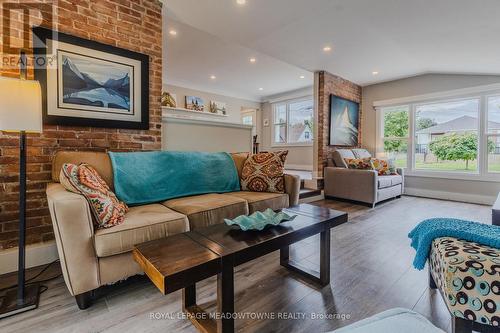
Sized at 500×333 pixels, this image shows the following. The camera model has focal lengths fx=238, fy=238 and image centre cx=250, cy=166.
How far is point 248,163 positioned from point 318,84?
293 centimetres

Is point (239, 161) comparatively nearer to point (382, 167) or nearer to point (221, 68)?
point (221, 68)

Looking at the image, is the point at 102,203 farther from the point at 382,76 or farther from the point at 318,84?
the point at 382,76

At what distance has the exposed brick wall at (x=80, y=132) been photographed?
76.2 inches

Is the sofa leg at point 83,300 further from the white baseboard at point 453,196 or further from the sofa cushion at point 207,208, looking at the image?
the white baseboard at point 453,196

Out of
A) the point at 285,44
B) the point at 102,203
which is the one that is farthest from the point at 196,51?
the point at 102,203

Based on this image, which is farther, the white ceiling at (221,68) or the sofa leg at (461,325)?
the white ceiling at (221,68)

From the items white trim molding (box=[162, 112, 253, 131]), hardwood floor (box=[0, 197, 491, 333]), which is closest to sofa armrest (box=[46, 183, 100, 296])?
hardwood floor (box=[0, 197, 491, 333])

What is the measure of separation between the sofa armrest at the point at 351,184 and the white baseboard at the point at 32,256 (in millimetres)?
4204

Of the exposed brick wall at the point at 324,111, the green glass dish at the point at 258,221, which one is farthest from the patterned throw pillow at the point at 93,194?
the exposed brick wall at the point at 324,111

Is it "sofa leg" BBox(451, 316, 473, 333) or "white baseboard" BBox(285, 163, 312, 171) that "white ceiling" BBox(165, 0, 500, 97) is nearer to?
"white baseboard" BBox(285, 163, 312, 171)

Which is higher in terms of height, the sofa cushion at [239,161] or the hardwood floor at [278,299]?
the sofa cushion at [239,161]

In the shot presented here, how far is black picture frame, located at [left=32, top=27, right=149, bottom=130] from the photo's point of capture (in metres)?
2.02

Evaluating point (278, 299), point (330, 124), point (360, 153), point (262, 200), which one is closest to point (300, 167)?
point (360, 153)

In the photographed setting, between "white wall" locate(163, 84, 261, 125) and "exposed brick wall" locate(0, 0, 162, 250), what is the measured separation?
3.32 metres
